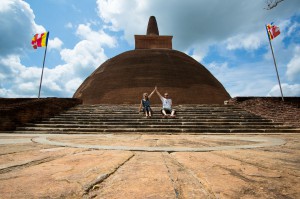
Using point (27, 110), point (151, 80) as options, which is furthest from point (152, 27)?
point (27, 110)

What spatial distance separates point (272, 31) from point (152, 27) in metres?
24.0

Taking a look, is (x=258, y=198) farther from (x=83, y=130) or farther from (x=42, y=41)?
(x=42, y=41)

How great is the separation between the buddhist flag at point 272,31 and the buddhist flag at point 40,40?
13019mm

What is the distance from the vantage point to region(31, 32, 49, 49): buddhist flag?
11952 millimetres

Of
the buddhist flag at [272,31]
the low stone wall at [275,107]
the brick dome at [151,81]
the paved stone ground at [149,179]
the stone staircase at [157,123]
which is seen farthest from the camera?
the brick dome at [151,81]

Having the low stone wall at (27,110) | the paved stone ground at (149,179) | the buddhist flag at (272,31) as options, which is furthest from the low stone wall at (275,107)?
the low stone wall at (27,110)

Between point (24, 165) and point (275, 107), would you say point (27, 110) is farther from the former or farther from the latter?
point (275, 107)

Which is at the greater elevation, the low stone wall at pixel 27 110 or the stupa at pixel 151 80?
the stupa at pixel 151 80

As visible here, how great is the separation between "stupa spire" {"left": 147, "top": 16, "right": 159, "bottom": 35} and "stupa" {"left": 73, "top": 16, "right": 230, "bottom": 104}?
6.97 metres

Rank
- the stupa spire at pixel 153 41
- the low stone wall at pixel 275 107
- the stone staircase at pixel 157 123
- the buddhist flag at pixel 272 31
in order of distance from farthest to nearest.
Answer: the stupa spire at pixel 153 41, the buddhist flag at pixel 272 31, the low stone wall at pixel 275 107, the stone staircase at pixel 157 123

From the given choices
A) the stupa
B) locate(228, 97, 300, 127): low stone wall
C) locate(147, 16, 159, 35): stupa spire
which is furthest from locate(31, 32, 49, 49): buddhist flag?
locate(147, 16, 159, 35): stupa spire

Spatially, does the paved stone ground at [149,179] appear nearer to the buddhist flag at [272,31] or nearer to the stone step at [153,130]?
the stone step at [153,130]

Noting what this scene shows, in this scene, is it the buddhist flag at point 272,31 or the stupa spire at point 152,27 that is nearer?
the buddhist flag at point 272,31

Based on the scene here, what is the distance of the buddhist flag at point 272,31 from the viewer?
441 inches
